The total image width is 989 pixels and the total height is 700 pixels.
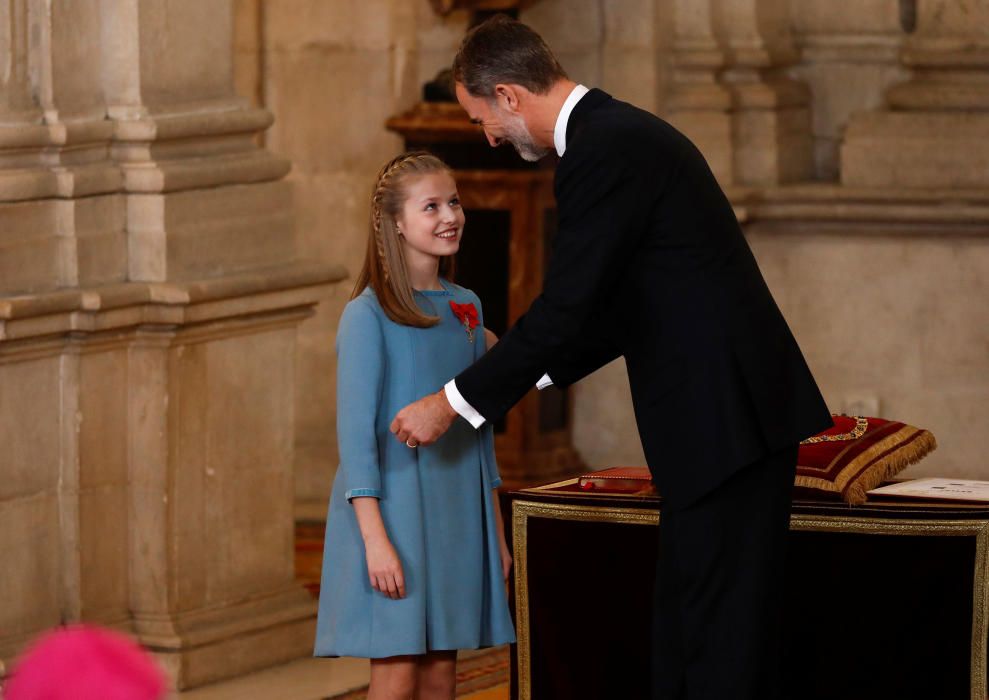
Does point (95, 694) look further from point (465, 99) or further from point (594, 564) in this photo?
point (594, 564)

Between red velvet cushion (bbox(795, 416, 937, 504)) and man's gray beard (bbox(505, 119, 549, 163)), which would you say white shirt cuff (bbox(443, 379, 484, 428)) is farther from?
red velvet cushion (bbox(795, 416, 937, 504))

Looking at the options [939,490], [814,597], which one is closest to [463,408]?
[814,597]

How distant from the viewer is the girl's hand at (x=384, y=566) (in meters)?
3.62

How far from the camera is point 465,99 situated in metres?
3.50

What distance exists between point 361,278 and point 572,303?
644 mm

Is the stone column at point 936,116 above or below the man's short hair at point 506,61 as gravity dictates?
above

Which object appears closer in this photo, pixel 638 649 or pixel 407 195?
pixel 407 195

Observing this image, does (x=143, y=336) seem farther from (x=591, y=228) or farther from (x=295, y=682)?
(x=591, y=228)

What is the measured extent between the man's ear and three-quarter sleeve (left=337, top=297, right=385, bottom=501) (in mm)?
539

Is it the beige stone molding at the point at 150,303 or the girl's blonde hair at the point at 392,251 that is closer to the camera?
the girl's blonde hair at the point at 392,251

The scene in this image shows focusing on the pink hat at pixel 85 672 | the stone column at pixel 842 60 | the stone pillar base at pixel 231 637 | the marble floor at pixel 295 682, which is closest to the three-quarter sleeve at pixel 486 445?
the marble floor at pixel 295 682

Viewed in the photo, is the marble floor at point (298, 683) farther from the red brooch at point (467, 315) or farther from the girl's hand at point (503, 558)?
the red brooch at point (467, 315)

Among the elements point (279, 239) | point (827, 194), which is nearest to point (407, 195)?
point (279, 239)

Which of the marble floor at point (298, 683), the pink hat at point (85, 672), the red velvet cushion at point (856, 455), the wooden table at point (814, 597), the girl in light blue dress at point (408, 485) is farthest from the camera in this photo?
the marble floor at point (298, 683)
